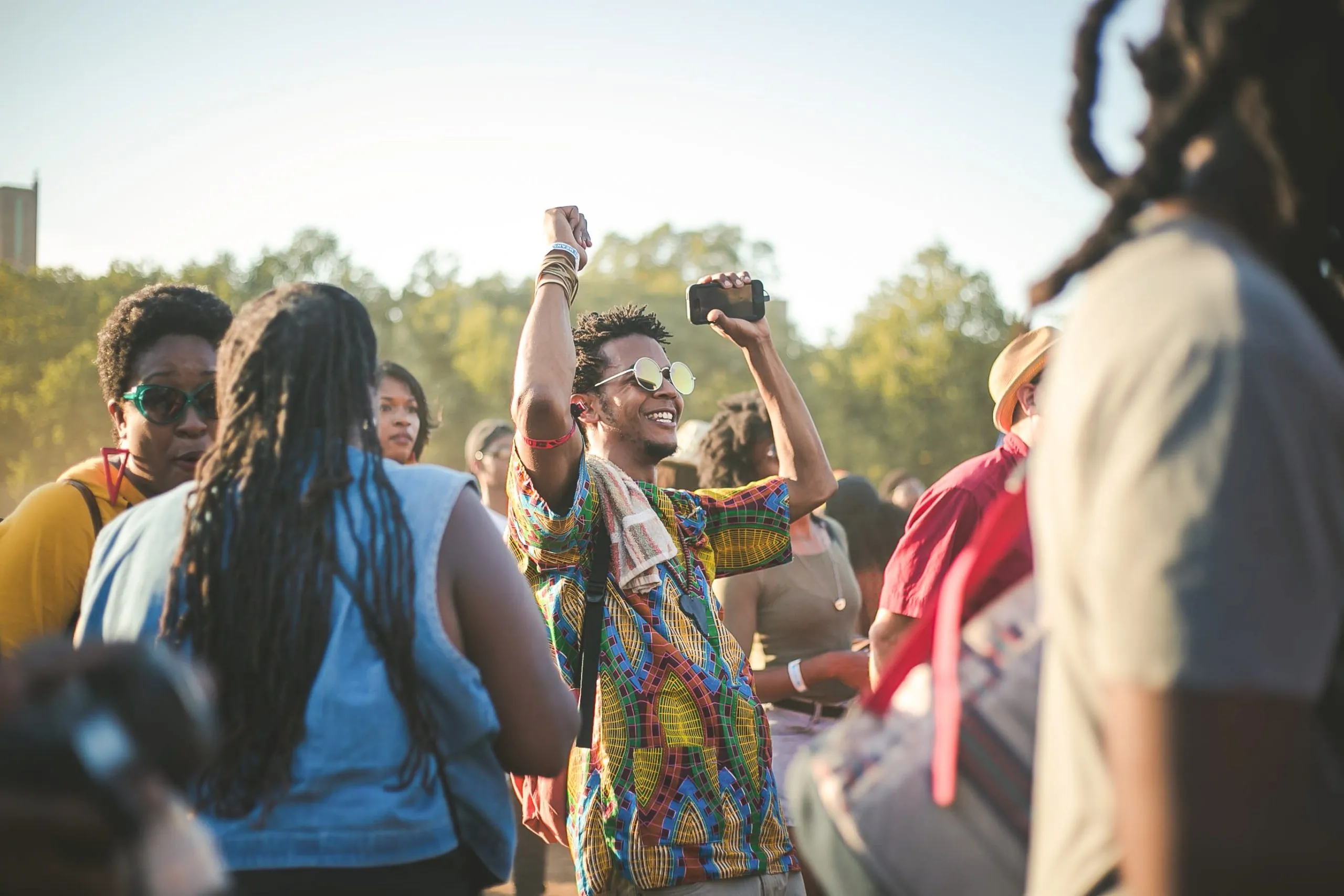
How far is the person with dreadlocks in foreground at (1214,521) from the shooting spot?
105 cm

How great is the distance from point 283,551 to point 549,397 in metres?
1.31

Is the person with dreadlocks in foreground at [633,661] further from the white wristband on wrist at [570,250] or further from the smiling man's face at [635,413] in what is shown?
the smiling man's face at [635,413]

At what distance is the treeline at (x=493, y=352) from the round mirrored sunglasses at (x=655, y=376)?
28070mm

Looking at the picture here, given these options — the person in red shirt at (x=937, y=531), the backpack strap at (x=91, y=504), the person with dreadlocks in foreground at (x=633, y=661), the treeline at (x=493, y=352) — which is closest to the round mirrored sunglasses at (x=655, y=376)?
the person with dreadlocks in foreground at (x=633, y=661)

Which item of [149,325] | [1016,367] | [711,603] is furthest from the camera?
[1016,367]

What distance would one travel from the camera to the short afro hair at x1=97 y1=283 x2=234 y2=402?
3.16m

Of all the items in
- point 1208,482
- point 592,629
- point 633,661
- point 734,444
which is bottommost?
point 633,661

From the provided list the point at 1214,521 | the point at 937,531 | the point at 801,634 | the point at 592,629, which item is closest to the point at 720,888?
the point at 592,629

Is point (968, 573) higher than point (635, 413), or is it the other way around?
point (635, 413)

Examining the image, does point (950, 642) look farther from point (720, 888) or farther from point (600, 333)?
point (600, 333)

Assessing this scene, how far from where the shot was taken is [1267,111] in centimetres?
121

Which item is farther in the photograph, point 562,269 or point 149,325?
point 562,269

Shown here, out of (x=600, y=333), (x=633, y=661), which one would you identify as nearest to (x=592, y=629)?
(x=633, y=661)

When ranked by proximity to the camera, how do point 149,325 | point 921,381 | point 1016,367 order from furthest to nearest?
1. point 921,381
2. point 1016,367
3. point 149,325
